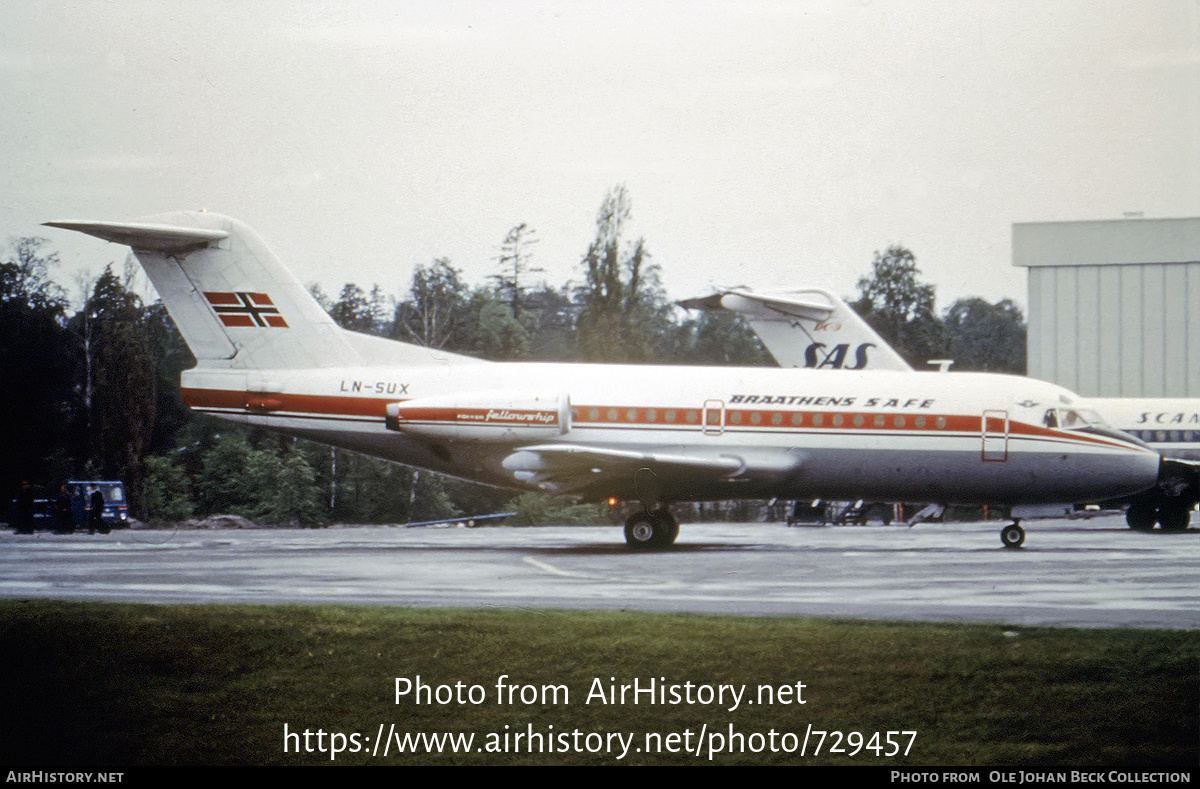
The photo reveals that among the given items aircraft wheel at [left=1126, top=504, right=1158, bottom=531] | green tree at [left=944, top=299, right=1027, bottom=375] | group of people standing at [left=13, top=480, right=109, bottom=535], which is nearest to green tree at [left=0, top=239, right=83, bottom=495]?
group of people standing at [left=13, top=480, right=109, bottom=535]

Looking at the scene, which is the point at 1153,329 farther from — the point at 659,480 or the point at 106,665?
the point at 106,665

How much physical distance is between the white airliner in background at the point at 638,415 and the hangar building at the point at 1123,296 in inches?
173

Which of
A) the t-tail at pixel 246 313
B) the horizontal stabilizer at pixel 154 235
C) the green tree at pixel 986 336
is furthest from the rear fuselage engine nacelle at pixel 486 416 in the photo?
the green tree at pixel 986 336

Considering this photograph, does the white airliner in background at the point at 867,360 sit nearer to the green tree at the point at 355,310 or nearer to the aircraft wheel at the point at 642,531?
the aircraft wheel at the point at 642,531

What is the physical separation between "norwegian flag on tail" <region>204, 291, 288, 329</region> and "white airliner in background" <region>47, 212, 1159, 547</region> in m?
0.02

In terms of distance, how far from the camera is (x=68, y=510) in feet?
64.1

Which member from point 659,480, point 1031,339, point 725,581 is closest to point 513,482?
point 659,480

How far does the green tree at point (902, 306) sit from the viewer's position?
62.9 feet

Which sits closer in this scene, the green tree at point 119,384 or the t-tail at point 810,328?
the green tree at point 119,384

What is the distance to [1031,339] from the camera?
18.2m

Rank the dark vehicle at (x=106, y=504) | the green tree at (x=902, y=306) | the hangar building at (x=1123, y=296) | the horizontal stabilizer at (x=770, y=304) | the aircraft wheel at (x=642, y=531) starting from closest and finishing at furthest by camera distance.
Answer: the hangar building at (x=1123, y=296)
the dark vehicle at (x=106, y=504)
the green tree at (x=902, y=306)
the aircraft wheel at (x=642, y=531)
the horizontal stabilizer at (x=770, y=304)

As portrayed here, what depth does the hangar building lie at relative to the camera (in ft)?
46.9

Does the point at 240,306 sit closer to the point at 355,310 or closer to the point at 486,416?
the point at 355,310

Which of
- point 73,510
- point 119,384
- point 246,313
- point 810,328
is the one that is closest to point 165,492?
point 73,510
